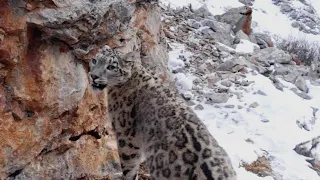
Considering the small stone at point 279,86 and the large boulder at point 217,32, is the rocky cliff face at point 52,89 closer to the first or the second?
the small stone at point 279,86

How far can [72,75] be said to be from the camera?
5.61m

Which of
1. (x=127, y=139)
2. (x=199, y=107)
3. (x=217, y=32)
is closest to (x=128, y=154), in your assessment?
(x=127, y=139)

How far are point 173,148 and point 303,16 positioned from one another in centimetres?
2364

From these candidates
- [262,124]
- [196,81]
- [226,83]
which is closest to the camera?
[262,124]

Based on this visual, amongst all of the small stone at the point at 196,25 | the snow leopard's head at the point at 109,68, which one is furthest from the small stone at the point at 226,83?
the snow leopard's head at the point at 109,68

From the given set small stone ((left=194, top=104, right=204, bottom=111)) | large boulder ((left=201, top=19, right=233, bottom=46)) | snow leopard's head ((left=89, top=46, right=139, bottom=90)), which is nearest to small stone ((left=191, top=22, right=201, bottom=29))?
large boulder ((left=201, top=19, right=233, bottom=46))

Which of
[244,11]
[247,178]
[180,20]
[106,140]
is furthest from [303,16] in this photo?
[106,140]

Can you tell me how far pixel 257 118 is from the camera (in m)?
10.8

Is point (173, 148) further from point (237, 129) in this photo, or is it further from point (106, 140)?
point (237, 129)

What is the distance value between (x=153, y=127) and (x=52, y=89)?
1.36 metres

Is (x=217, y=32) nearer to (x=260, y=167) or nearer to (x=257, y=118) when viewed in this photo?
(x=257, y=118)

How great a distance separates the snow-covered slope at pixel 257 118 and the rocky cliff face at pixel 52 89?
3.19m

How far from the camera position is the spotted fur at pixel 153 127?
17.1 ft

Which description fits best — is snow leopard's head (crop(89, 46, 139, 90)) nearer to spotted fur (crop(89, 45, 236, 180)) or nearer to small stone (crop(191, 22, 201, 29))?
spotted fur (crop(89, 45, 236, 180))
